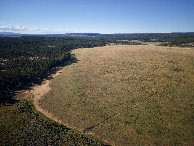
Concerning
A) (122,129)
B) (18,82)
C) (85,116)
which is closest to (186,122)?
(122,129)

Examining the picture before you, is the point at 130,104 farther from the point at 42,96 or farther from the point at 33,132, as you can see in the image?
the point at 42,96

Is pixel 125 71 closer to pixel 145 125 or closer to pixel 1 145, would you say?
pixel 145 125

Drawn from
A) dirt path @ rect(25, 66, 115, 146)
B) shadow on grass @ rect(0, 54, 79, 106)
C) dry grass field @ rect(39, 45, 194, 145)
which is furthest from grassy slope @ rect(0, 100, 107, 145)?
shadow on grass @ rect(0, 54, 79, 106)

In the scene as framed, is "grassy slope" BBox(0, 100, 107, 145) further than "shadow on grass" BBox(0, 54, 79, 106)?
No

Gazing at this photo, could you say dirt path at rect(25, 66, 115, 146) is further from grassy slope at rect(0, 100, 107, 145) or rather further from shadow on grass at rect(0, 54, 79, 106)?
shadow on grass at rect(0, 54, 79, 106)

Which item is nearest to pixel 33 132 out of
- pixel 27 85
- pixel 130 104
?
pixel 130 104

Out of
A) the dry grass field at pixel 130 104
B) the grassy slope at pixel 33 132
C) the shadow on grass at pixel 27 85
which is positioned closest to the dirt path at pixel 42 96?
the dry grass field at pixel 130 104

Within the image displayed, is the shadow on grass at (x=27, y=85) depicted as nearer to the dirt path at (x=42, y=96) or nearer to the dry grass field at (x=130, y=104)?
the dirt path at (x=42, y=96)

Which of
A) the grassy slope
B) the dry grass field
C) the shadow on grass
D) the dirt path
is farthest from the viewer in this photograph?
the shadow on grass

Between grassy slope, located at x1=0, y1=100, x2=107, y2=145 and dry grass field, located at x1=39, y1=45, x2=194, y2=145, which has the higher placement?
dry grass field, located at x1=39, y1=45, x2=194, y2=145
